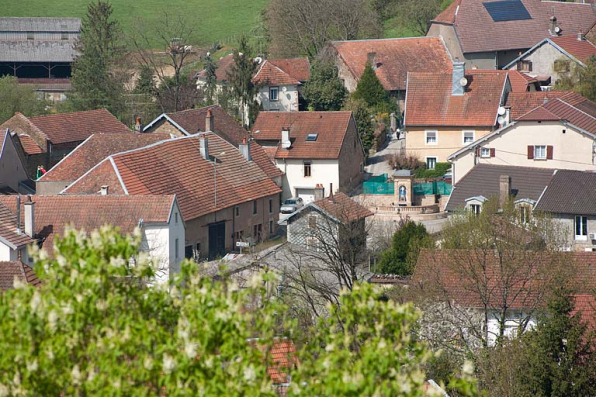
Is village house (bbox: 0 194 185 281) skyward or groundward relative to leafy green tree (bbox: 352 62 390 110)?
groundward

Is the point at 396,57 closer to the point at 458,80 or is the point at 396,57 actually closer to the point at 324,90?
the point at 324,90

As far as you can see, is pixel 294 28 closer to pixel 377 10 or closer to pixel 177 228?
pixel 377 10

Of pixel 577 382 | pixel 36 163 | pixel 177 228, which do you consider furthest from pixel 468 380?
pixel 36 163

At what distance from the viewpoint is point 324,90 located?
210 ft

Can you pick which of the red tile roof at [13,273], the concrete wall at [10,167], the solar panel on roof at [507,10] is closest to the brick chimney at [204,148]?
the concrete wall at [10,167]

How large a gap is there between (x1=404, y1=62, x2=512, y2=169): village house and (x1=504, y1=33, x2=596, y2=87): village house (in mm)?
6307

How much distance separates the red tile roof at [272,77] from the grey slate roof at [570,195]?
83.0 ft

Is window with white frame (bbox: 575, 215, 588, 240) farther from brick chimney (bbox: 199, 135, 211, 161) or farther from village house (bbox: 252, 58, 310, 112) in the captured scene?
village house (bbox: 252, 58, 310, 112)

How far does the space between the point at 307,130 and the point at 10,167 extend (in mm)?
14755

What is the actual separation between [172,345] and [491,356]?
1421 cm

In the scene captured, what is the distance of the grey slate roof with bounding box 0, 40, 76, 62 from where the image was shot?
8000 cm

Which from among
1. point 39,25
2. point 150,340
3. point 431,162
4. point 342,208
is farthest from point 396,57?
point 150,340

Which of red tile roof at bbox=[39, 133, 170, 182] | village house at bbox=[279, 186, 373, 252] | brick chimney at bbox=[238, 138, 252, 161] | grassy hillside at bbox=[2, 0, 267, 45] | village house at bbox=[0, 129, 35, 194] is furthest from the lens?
grassy hillside at bbox=[2, 0, 267, 45]

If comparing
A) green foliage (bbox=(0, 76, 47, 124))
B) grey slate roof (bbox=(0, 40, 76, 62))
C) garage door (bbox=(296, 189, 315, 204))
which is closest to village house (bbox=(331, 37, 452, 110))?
garage door (bbox=(296, 189, 315, 204))
